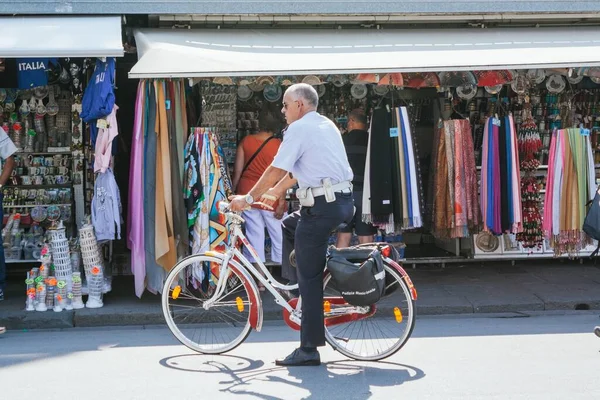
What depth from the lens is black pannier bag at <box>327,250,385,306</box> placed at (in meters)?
5.44

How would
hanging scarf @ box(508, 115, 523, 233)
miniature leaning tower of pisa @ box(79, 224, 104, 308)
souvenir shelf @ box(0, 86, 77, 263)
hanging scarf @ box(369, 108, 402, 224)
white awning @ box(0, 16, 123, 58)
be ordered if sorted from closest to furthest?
white awning @ box(0, 16, 123, 58)
miniature leaning tower of pisa @ box(79, 224, 104, 308)
hanging scarf @ box(369, 108, 402, 224)
hanging scarf @ box(508, 115, 523, 233)
souvenir shelf @ box(0, 86, 77, 263)

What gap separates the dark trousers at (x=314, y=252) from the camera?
552 cm

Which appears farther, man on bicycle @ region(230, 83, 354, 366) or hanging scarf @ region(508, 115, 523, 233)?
hanging scarf @ region(508, 115, 523, 233)

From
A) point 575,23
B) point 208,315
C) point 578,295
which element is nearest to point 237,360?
point 208,315

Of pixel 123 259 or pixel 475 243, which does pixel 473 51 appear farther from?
pixel 123 259

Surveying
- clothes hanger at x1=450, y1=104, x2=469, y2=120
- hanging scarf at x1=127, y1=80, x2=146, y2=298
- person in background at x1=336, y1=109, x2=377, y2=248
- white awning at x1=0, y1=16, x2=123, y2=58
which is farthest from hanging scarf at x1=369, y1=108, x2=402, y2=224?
white awning at x1=0, y1=16, x2=123, y2=58

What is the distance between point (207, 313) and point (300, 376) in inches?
55.1

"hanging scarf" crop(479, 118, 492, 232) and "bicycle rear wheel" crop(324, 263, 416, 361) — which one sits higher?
"hanging scarf" crop(479, 118, 492, 232)

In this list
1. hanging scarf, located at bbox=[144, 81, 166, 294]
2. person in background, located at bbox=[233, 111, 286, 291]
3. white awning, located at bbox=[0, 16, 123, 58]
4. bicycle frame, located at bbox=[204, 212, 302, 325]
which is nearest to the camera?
bicycle frame, located at bbox=[204, 212, 302, 325]

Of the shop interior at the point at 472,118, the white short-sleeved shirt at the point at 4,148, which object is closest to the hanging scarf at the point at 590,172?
the shop interior at the point at 472,118

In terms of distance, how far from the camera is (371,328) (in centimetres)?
614

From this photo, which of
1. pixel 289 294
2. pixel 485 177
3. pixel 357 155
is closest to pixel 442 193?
pixel 485 177

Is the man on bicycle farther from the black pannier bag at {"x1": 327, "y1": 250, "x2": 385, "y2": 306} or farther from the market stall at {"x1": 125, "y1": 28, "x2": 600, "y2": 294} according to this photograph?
the market stall at {"x1": 125, "y1": 28, "x2": 600, "y2": 294}

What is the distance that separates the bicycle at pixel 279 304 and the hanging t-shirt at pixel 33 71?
3574 millimetres
